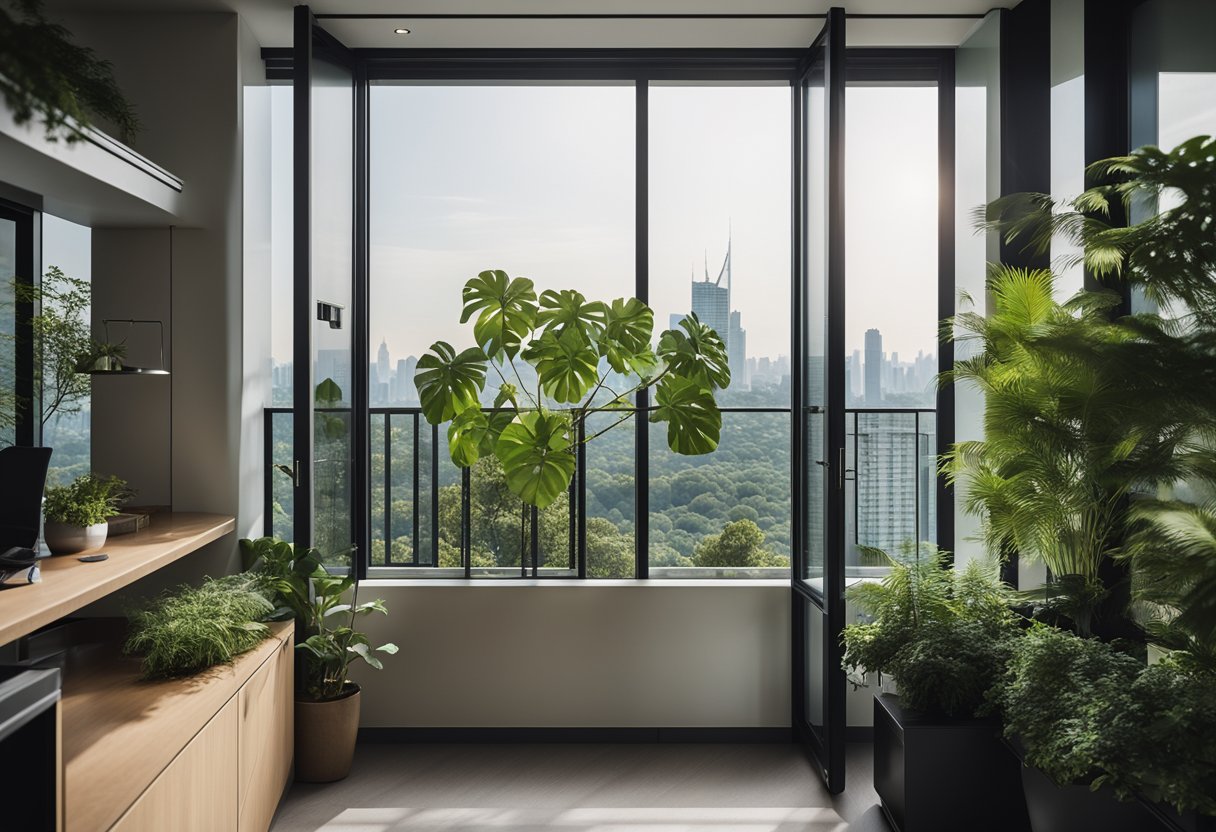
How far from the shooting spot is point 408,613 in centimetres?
350

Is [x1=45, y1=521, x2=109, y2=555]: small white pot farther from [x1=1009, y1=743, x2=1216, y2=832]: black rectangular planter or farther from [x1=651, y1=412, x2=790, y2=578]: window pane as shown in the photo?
[x1=1009, y1=743, x2=1216, y2=832]: black rectangular planter

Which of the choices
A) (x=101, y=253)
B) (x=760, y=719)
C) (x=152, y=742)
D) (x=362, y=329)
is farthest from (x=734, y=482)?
(x=101, y=253)

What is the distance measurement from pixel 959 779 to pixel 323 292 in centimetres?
280

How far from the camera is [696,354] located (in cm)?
329

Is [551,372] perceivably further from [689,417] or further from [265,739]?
[265,739]

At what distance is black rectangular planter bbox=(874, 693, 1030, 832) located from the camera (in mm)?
2600

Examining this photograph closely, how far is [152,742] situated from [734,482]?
249 centimetres

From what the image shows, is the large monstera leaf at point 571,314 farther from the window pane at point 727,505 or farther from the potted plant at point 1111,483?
the potted plant at point 1111,483

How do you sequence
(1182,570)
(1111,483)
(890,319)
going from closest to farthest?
(1182,570) < (1111,483) < (890,319)

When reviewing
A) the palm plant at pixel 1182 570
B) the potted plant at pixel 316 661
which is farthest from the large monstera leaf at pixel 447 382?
the palm plant at pixel 1182 570

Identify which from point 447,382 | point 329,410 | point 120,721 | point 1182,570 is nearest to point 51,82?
point 120,721

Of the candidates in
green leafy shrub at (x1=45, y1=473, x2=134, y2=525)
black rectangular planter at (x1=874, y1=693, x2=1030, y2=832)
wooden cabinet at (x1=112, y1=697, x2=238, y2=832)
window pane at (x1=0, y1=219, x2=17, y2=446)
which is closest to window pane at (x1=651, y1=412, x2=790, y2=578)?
black rectangular planter at (x1=874, y1=693, x2=1030, y2=832)

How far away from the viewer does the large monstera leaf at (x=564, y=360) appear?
3.19 metres

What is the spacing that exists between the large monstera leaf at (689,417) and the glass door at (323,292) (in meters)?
1.30
